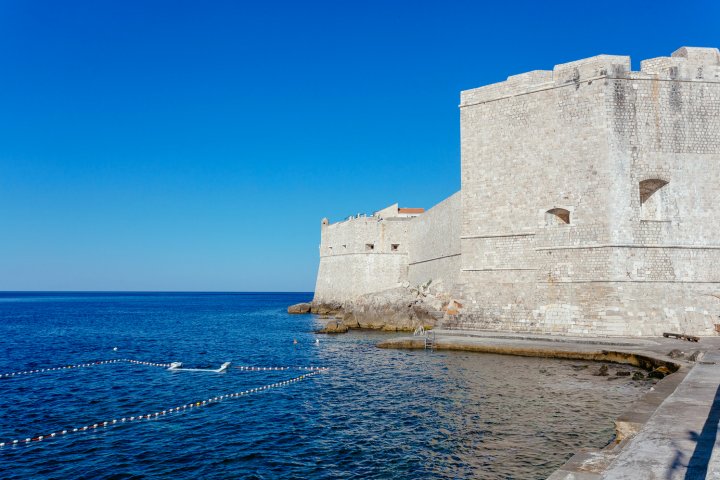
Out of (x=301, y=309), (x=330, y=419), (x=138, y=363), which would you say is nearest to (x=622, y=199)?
(x=330, y=419)

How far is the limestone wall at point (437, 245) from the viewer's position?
2042cm

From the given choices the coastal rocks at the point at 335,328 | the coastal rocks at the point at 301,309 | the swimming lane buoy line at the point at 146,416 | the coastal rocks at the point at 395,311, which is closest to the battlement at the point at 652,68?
the coastal rocks at the point at 395,311

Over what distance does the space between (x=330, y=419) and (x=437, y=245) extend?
1616cm

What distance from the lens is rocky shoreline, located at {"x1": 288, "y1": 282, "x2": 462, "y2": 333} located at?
2064 cm

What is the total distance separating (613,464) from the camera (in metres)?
3.97

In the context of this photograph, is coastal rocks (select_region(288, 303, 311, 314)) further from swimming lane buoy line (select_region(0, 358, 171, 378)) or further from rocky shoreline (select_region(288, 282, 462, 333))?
swimming lane buoy line (select_region(0, 358, 171, 378))

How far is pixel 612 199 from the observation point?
→ 13.8 metres

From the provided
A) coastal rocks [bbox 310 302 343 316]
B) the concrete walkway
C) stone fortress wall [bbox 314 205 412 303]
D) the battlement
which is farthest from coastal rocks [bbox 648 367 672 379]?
coastal rocks [bbox 310 302 343 316]

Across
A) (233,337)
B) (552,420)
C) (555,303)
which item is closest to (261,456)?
(552,420)

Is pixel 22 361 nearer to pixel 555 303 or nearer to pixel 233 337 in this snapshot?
pixel 233 337

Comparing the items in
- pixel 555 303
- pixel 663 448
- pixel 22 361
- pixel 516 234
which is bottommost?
pixel 22 361

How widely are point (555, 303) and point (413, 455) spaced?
30.1ft

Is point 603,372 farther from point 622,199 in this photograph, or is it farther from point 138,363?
point 138,363

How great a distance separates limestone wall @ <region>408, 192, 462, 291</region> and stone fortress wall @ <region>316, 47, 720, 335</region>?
468cm
